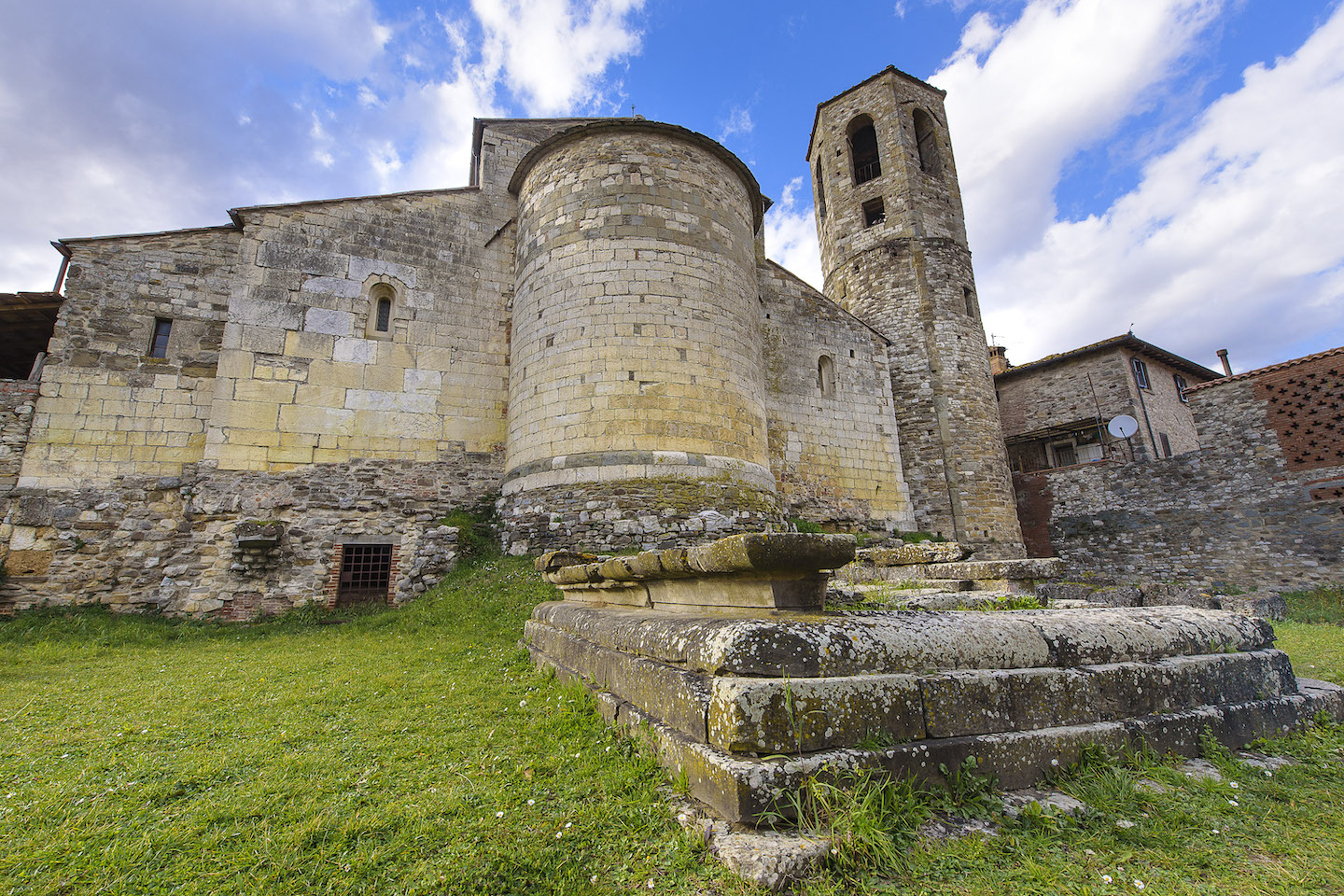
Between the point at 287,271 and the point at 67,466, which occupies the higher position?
the point at 287,271

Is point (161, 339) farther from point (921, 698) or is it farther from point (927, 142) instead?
point (927, 142)

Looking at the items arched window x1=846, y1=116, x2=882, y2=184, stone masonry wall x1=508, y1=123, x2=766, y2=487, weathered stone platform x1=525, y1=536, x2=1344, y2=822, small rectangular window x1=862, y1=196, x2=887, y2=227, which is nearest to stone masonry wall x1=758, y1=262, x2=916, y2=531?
stone masonry wall x1=508, y1=123, x2=766, y2=487

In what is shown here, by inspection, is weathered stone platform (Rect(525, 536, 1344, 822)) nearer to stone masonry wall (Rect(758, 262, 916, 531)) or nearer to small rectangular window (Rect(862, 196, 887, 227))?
stone masonry wall (Rect(758, 262, 916, 531))

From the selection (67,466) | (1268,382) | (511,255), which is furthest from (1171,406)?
(67,466)

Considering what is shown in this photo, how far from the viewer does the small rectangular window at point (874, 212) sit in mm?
18327

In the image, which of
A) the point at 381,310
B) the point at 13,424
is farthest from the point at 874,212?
the point at 13,424

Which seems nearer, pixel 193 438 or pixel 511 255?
pixel 193 438

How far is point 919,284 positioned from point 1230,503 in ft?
28.7

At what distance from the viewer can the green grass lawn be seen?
2094 millimetres

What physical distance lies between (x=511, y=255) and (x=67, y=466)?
8.45 meters

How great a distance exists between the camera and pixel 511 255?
13.2 meters

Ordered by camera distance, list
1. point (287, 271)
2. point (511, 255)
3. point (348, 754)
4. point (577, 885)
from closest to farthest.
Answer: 1. point (577, 885)
2. point (348, 754)
3. point (287, 271)
4. point (511, 255)

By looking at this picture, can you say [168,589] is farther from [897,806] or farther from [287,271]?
[897,806]

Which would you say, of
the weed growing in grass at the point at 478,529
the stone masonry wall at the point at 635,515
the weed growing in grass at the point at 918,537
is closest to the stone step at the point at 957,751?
the stone masonry wall at the point at 635,515
